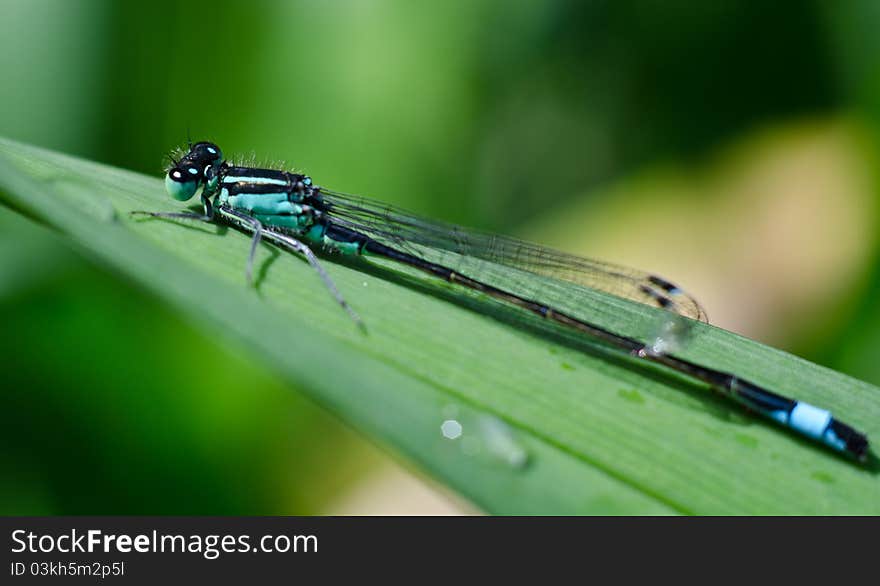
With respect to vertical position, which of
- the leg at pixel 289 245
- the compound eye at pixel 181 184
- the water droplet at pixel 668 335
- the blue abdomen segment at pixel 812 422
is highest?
the compound eye at pixel 181 184

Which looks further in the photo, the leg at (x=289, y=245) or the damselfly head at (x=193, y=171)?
the damselfly head at (x=193, y=171)

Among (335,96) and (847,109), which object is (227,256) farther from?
(847,109)

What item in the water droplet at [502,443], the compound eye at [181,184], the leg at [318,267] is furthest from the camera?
the compound eye at [181,184]

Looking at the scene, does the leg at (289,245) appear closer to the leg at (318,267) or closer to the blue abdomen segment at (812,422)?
the leg at (318,267)

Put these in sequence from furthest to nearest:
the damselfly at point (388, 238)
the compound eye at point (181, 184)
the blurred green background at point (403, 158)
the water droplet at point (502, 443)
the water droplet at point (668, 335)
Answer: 1. the blurred green background at point (403, 158)
2. the compound eye at point (181, 184)
3. the damselfly at point (388, 238)
4. the water droplet at point (668, 335)
5. the water droplet at point (502, 443)

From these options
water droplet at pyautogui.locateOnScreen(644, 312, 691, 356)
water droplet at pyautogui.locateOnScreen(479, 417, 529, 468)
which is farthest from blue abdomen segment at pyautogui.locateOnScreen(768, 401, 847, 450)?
water droplet at pyautogui.locateOnScreen(479, 417, 529, 468)

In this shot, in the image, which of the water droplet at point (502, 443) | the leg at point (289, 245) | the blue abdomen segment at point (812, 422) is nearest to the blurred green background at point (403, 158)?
the leg at point (289, 245)

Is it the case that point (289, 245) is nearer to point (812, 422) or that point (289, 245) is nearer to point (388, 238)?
point (388, 238)
